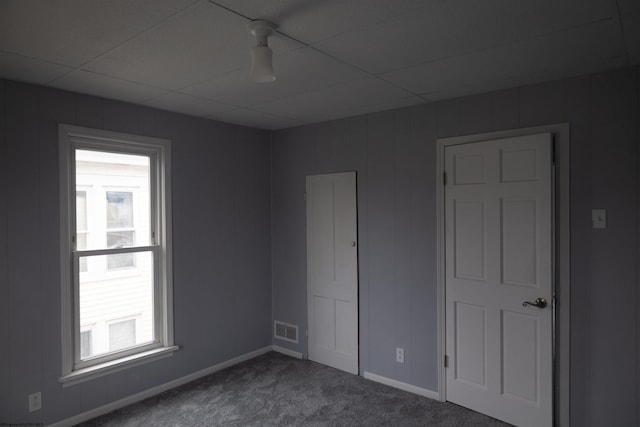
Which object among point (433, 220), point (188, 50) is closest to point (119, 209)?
point (188, 50)

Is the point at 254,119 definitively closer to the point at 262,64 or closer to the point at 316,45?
the point at 316,45

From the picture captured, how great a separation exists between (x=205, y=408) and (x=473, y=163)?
284 centimetres

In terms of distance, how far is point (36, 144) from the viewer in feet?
9.03

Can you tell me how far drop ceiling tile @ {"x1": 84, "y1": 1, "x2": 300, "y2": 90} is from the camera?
1817mm

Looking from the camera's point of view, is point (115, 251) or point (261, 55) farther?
point (115, 251)

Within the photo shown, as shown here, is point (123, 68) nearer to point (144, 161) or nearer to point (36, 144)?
point (36, 144)

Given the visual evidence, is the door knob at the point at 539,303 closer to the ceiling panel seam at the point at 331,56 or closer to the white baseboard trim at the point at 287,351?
the ceiling panel seam at the point at 331,56

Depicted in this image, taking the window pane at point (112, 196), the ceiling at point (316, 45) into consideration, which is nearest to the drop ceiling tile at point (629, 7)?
the ceiling at point (316, 45)

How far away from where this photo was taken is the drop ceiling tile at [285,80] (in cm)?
231

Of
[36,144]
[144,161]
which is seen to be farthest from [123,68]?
[144,161]

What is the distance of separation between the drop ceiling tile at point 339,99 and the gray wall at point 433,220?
301mm

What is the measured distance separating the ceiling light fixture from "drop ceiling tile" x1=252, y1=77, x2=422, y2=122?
39.6 inches

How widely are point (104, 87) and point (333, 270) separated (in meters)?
2.47

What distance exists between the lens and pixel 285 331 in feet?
14.3
